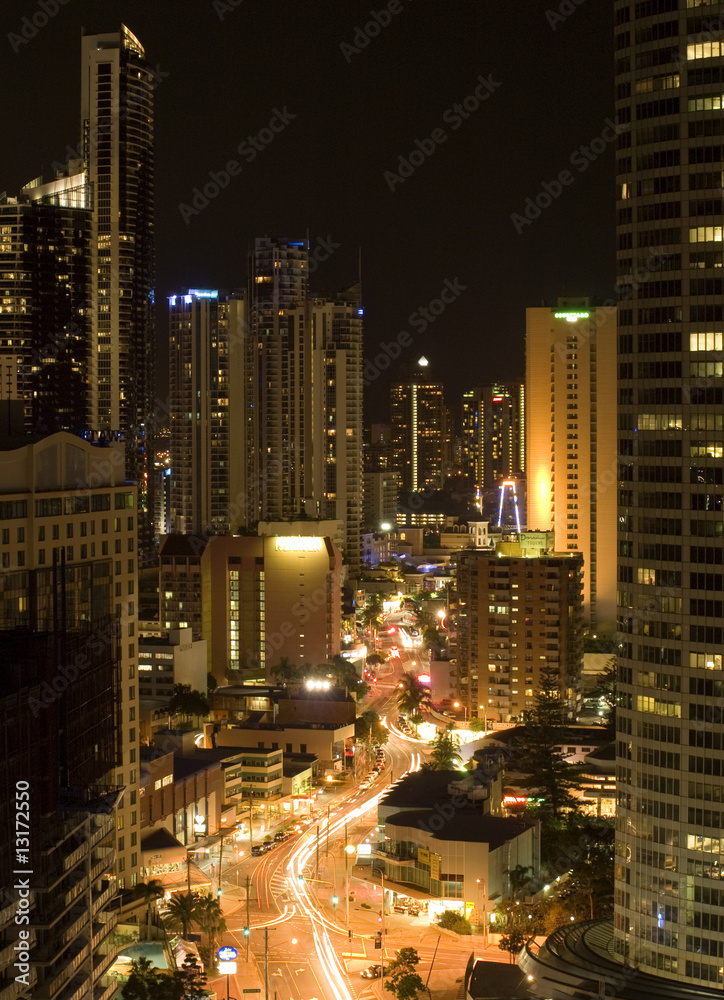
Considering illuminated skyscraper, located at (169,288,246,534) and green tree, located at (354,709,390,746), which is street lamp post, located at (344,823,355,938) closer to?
green tree, located at (354,709,390,746)

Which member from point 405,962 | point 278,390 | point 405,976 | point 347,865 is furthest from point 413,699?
point 278,390

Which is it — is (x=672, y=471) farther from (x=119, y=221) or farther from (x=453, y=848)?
(x=119, y=221)

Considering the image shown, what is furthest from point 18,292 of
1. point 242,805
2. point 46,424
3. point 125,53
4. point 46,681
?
point 46,681

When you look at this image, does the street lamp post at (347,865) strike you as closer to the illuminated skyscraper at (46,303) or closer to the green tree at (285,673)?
the green tree at (285,673)

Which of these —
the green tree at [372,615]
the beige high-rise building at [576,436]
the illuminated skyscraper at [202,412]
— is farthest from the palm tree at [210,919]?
the illuminated skyscraper at [202,412]

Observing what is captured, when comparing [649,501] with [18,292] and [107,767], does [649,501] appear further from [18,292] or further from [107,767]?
[18,292]

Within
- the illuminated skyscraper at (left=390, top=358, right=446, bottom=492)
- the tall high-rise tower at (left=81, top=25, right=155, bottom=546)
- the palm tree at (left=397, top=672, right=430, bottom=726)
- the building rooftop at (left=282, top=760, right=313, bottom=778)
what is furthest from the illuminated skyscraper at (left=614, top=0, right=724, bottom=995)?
the illuminated skyscraper at (left=390, top=358, right=446, bottom=492)
